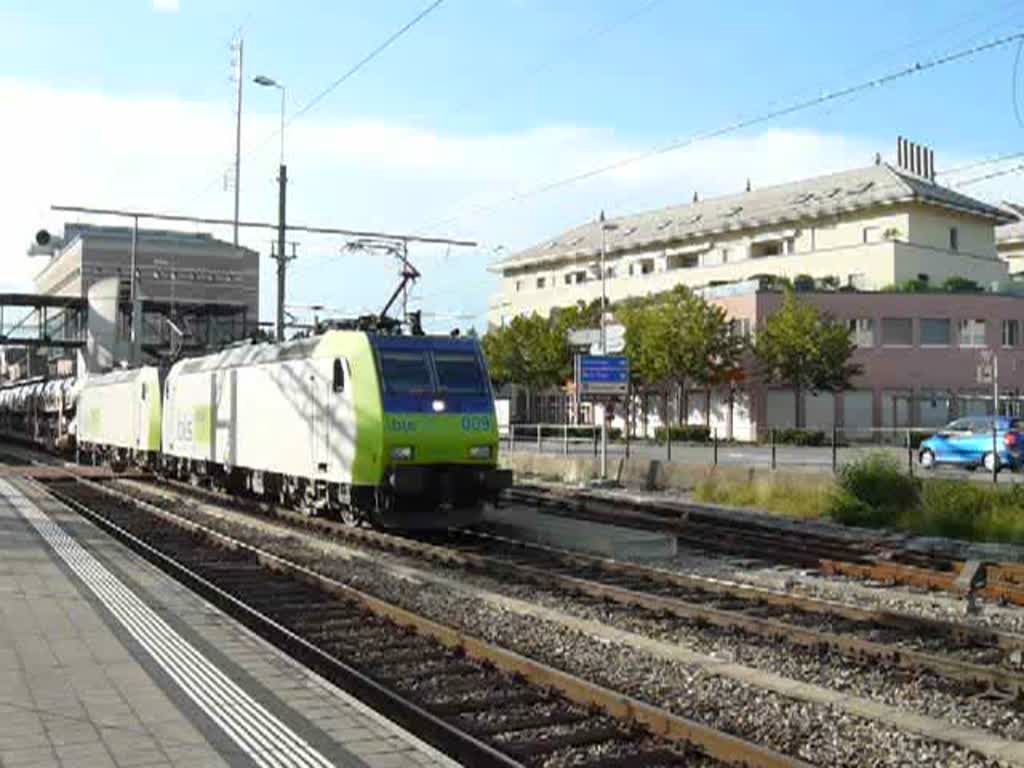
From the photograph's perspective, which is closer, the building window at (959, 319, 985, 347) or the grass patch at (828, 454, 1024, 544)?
the grass patch at (828, 454, 1024, 544)

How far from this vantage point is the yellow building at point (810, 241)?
69.1 meters

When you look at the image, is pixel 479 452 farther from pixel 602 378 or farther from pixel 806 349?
pixel 806 349

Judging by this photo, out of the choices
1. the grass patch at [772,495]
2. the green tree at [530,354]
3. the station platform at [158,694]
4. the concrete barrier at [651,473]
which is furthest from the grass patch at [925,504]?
the green tree at [530,354]

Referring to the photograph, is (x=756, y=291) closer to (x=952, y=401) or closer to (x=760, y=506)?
(x=952, y=401)

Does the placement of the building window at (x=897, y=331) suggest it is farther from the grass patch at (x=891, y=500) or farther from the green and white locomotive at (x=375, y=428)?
the green and white locomotive at (x=375, y=428)

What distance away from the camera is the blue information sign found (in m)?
29.5

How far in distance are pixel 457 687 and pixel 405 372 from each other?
9756 mm

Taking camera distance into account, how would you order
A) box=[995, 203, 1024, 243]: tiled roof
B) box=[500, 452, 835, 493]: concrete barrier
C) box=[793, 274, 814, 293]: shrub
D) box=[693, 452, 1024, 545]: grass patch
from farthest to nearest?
1. box=[995, 203, 1024, 243]: tiled roof
2. box=[793, 274, 814, 293]: shrub
3. box=[500, 452, 835, 493]: concrete barrier
4. box=[693, 452, 1024, 545]: grass patch

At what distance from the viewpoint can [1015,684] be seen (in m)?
8.05

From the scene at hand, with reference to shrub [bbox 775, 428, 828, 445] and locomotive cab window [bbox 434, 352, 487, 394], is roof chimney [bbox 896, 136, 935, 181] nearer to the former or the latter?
shrub [bbox 775, 428, 828, 445]

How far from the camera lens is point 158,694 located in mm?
7191

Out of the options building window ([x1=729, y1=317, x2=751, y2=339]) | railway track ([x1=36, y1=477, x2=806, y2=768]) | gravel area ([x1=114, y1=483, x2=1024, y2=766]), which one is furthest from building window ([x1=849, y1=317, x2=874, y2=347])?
gravel area ([x1=114, y1=483, x2=1024, y2=766])

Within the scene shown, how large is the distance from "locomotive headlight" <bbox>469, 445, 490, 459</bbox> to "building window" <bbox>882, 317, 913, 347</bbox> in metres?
47.7

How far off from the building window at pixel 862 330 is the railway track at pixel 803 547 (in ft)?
131
